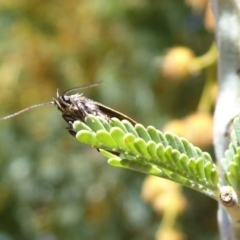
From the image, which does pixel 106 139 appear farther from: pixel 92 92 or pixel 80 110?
pixel 92 92

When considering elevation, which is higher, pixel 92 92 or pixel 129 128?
pixel 92 92

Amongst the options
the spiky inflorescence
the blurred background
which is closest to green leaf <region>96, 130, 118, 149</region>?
the spiky inflorescence

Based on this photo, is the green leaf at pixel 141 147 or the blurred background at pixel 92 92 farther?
the blurred background at pixel 92 92

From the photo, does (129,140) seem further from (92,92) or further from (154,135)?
(92,92)

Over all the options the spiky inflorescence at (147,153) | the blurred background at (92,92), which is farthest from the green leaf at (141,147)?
the blurred background at (92,92)

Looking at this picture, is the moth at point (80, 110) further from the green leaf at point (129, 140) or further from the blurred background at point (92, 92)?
the blurred background at point (92, 92)

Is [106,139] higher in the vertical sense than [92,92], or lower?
lower

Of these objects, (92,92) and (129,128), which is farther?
(92,92)

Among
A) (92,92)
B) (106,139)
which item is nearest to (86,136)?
(106,139)

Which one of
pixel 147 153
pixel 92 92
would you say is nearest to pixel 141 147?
pixel 147 153
